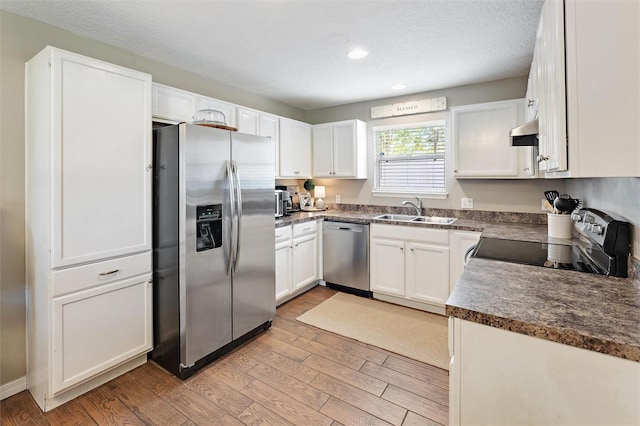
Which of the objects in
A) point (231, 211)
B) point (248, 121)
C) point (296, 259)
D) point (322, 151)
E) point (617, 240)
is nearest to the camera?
point (617, 240)

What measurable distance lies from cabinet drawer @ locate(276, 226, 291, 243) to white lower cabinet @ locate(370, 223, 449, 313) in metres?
0.92

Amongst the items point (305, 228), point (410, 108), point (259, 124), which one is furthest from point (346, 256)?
point (410, 108)

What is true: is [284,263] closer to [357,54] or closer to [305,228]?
[305,228]

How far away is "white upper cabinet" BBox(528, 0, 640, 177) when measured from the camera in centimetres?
95

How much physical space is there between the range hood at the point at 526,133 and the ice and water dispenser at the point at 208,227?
2.09 meters

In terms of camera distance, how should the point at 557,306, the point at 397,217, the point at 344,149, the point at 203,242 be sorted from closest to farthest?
the point at 557,306
the point at 203,242
the point at 397,217
the point at 344,149

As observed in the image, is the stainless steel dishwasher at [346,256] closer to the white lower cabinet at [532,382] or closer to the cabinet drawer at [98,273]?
the cabinet drawer at [98,273]

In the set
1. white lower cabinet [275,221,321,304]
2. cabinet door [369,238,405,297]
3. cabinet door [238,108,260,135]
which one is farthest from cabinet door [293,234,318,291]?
cabinet door [238,108,260,135]

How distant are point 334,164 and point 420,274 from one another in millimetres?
1765

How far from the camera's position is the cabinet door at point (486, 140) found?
2893 millimetres

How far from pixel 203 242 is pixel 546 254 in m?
2.18

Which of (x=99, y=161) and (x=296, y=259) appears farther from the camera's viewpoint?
(x=296, y=259)

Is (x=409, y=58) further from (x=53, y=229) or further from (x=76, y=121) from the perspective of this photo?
(x=53, y=229)

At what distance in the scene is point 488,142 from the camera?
3018 mm
